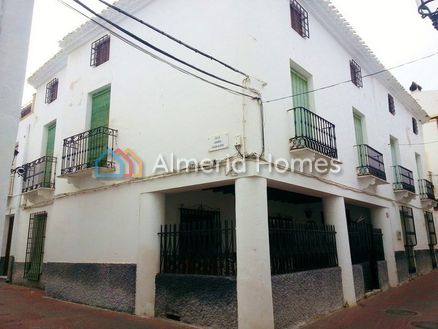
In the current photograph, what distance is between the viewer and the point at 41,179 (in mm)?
10773

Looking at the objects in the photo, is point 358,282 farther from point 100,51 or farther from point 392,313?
point 100,51

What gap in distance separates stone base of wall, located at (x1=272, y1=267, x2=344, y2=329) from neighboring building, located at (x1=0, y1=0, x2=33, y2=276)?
4310 millimetres

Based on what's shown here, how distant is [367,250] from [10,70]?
968 centimetres

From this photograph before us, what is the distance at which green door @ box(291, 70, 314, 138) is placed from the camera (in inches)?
295

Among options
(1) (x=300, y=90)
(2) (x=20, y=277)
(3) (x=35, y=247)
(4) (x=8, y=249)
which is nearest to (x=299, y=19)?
(1) (x=300, y=90)

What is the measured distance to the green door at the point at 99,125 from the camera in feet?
28.1

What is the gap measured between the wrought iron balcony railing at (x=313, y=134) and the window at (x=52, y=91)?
27.3 ft

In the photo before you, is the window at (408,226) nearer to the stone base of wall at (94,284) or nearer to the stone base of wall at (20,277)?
the stone base of wall at (94,284)

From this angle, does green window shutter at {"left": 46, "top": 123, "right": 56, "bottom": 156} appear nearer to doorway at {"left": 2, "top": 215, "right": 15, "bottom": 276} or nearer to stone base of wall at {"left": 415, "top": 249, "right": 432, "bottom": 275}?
doorway at {"left": 2, "top": 215, "right": 15, "bottom": 276}

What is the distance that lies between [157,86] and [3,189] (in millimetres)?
4727

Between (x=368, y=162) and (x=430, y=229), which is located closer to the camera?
(x=368, y=162)

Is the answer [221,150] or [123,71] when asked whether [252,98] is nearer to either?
[221,150]

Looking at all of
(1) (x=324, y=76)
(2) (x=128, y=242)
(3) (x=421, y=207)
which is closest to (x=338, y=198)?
(1) (x=324, y=76)

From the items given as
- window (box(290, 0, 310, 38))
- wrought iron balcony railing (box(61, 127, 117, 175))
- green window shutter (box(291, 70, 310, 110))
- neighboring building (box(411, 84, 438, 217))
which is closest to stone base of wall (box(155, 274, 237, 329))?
wrought iron balcony railing (box(61, 127, 117, 175))
